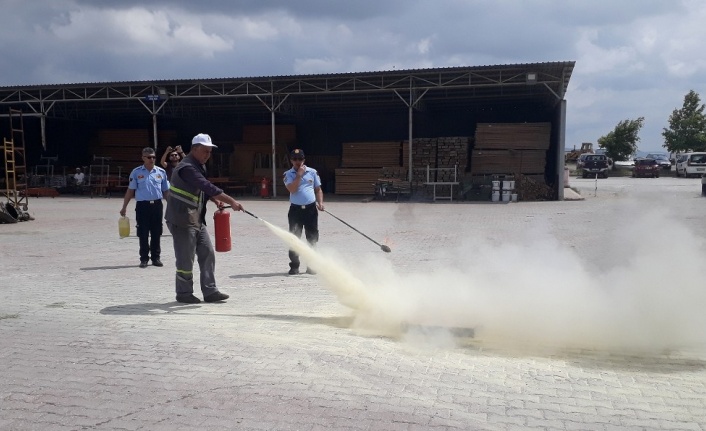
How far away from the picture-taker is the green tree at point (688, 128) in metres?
51.6

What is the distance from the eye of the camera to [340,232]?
14633 millimetres

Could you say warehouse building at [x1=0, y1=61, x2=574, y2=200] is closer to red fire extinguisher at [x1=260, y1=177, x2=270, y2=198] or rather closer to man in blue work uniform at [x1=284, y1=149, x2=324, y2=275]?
red fire extinguisher at [x1=260, y1=177, x2=270, y2=198]

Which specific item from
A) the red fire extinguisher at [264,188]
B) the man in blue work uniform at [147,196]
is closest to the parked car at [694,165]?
the red fire extinguisher at [264,188]

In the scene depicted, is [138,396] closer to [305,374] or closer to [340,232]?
[305,374]

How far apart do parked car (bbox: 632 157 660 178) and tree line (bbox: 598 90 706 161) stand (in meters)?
10.3

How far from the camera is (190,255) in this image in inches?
269

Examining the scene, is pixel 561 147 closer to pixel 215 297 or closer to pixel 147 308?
pixel 215 297

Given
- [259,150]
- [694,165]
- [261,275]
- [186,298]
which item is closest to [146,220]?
[261,275]

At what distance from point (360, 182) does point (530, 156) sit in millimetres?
8308

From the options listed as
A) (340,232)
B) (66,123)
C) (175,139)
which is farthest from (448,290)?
(66,123)

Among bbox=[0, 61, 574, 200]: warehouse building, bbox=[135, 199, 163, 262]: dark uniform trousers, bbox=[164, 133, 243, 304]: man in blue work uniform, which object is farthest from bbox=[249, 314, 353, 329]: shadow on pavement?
bbox=[0, 61, 574, 200]: warehouse building

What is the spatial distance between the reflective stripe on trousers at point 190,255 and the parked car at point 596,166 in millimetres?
41526

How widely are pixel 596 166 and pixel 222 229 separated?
4192 cm

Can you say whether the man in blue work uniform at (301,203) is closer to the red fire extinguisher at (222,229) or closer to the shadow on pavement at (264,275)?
the shadow on pavement at (264,275)
